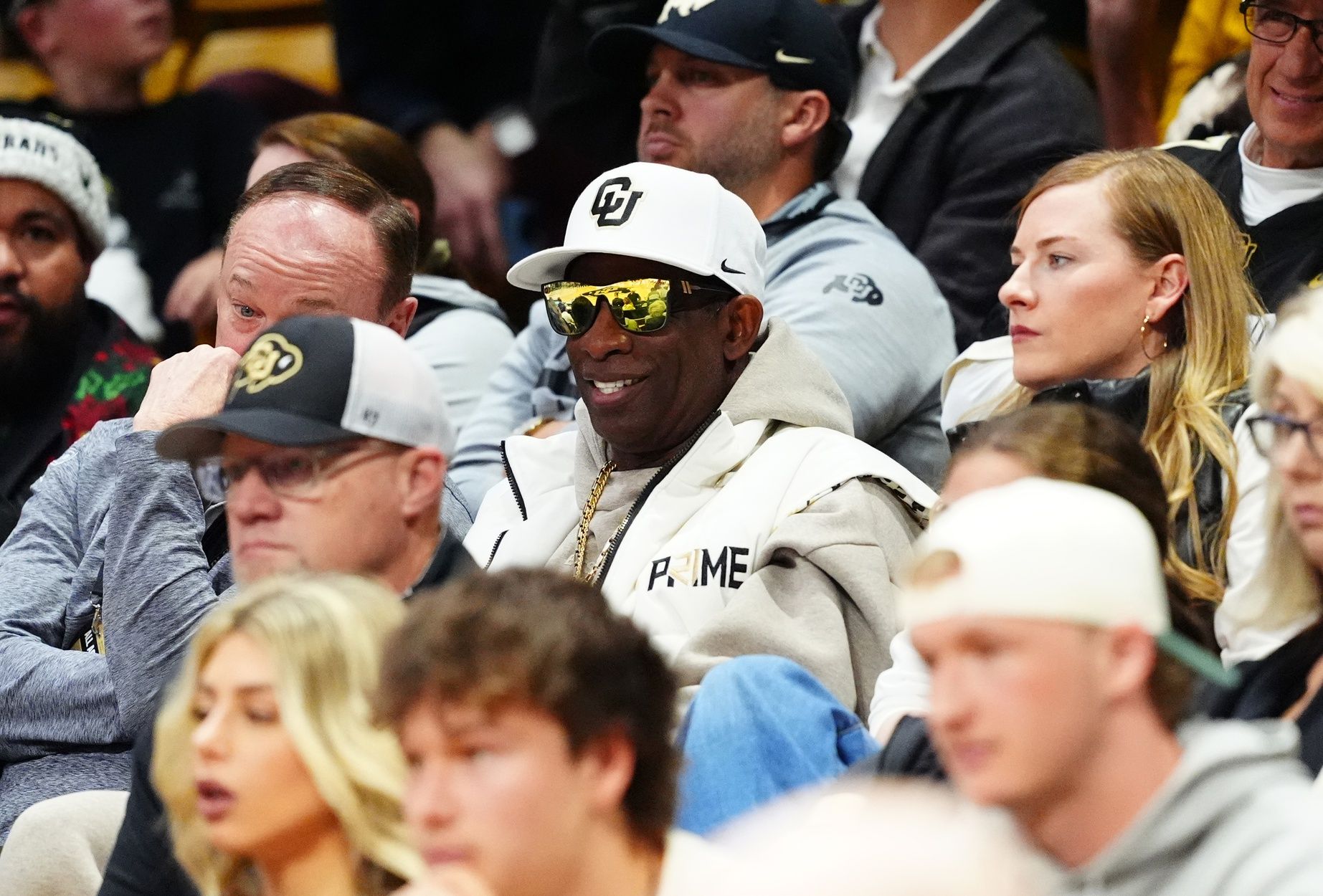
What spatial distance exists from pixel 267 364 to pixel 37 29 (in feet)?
12.6

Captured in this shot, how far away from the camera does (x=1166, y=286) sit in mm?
3555

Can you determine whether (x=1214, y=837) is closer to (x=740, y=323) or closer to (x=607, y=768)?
(x=607, y=768)

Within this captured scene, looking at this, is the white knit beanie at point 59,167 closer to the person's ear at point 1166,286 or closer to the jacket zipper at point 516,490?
the jacket zipper at point 516,490

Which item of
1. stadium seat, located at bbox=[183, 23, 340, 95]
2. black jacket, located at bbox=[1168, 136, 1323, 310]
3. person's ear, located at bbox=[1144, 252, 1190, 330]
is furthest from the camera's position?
stadium seat, located at bbox=[183, 23, 340, 95]

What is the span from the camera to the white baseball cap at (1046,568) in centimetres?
187

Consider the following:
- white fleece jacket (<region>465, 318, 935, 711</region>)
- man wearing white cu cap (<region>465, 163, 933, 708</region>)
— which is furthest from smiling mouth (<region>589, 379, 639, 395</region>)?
white fleece jacket (<region>465, 318, 935, 711</region>)

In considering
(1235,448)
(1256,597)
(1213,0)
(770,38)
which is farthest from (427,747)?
(1213,0)

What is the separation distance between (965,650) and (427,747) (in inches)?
21.4

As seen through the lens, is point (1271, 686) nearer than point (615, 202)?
Yes

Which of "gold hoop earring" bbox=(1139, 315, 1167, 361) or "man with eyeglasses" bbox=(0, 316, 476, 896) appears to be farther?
"gold hoop earring" bbox=(1139, 315, 1167, 361)

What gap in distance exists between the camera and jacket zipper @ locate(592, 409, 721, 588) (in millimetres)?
3598

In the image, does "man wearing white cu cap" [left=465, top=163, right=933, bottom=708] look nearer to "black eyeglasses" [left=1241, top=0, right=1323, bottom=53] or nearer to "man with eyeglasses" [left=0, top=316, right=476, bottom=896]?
"man with eyeglasses" [left=0, top=316, right=476, bottom=896]

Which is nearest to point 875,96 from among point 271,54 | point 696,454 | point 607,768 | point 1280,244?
point 1280,244

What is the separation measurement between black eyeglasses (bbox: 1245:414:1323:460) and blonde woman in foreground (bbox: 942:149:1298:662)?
0.56m
